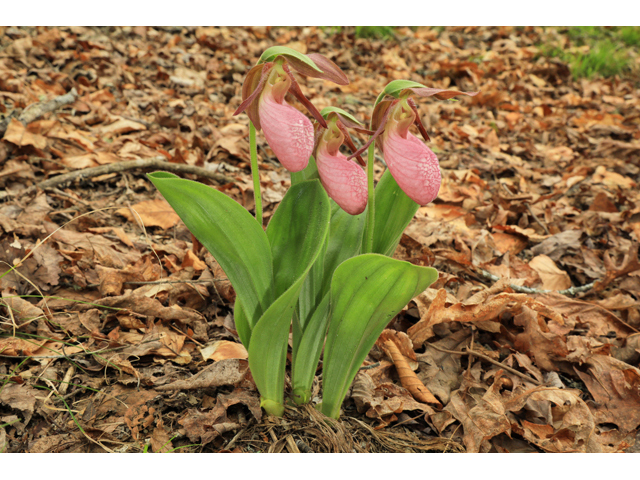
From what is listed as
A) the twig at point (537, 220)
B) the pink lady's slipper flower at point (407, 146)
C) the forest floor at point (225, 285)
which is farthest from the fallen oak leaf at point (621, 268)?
the pink lady's slipper flower at point (407, 146)

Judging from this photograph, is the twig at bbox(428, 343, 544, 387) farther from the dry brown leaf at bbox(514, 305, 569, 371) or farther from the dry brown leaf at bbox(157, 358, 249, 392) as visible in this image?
the dry brown leaf at bbox(157, 358, 249, 392)

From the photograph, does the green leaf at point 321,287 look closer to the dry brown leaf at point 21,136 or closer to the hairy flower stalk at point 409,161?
the hairy flower stalk at point 409,161

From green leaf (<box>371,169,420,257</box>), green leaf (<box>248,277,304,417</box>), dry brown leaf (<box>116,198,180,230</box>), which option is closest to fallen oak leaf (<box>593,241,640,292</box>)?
green leaf (<box>371,169,420,257</box>)

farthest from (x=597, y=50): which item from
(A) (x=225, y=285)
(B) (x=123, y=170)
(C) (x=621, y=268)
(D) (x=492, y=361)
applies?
(A) (x=225, y=285)

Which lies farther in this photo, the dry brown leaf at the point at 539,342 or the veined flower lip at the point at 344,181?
the dry brown leaf at the point at 539,342

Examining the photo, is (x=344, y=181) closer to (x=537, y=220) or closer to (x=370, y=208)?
(x=370, y=208)

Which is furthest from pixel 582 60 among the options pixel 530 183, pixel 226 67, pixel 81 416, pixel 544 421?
pixel 81 416

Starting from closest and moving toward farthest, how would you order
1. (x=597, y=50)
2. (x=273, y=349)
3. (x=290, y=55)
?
(x=290, y=55), (x=273, y=349), (x=597, y=50)
